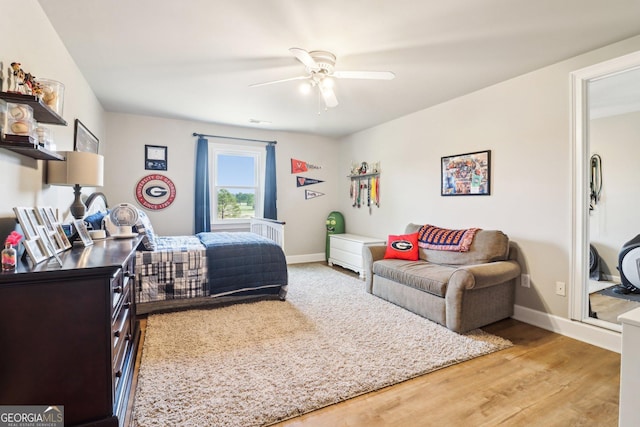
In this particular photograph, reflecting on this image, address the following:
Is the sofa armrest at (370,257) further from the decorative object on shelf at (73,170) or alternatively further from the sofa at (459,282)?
the decorative object on shelf at (73,170)

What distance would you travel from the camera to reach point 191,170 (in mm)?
4832

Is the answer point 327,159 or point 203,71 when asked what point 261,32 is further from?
point 327,159

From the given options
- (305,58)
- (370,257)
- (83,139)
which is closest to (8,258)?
(305,58)

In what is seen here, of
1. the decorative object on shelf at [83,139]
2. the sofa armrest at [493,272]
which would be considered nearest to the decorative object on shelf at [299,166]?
the decorative object on shelf at [83,139]

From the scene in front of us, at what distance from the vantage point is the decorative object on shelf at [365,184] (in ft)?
16.3

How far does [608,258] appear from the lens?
14.1 feet

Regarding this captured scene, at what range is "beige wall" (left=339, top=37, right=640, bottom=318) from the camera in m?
2.67

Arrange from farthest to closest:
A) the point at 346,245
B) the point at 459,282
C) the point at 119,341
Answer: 1. the point at 346,245
2. the point at 459,282
3. the point at 119,341

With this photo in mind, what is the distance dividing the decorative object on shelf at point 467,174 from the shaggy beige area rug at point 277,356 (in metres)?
1.55

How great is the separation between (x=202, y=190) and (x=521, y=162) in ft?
13.9

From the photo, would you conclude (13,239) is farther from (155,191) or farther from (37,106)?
(155,191)

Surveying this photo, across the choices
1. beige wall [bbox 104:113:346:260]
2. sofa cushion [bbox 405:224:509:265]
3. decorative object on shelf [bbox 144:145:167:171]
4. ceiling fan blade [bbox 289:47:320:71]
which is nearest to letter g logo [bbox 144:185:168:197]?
beige wall [bbox 104:113:346:260]

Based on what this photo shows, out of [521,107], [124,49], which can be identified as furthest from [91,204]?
[521,107]

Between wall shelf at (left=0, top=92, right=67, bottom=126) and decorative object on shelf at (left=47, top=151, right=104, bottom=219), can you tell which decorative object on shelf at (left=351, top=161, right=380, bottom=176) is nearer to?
decorative object on shelf at (left=47, top=151, right=104, bottom=219)
